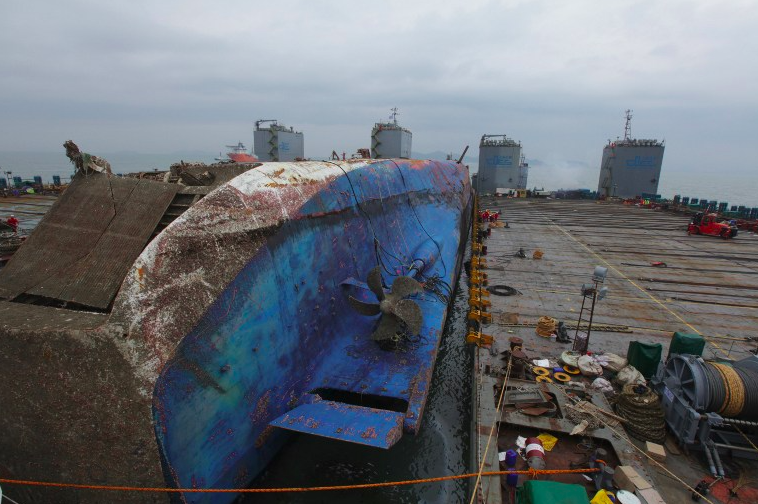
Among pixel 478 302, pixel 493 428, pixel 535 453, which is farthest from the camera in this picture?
pixel 478 302

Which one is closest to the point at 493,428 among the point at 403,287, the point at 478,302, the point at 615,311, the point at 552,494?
the point at 552,494

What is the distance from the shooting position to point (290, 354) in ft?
25.0

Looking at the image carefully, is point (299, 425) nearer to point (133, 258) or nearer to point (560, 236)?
point (133, 258)

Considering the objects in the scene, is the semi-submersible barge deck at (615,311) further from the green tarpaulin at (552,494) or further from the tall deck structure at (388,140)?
the tall deck structure at (388,140)

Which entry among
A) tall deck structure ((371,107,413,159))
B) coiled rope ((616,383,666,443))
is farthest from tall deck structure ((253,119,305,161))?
coiled rope ((616,383,666,443))

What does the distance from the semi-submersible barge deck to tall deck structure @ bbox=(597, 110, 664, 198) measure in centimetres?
1999

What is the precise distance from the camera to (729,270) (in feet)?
70.8

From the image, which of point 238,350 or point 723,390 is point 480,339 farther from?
point 238,350

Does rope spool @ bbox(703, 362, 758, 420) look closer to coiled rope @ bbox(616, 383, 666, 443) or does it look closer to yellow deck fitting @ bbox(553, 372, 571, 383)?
coiled rope @ bbox(616, 383, 666, 443)

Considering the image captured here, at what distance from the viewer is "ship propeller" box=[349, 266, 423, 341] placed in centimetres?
887

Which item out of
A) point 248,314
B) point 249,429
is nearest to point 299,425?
point 249,429

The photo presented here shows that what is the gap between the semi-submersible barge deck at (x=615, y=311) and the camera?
7898mm

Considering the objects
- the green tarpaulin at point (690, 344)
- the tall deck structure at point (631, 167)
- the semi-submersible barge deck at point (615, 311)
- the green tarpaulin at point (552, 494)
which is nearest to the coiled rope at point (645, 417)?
the semi-submersible barge deck at point (615, 311)

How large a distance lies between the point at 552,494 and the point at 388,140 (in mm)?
49876
